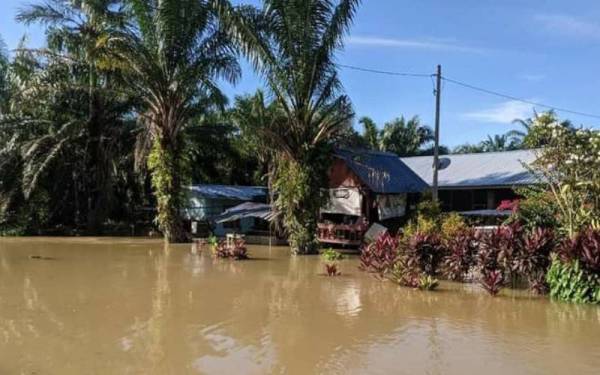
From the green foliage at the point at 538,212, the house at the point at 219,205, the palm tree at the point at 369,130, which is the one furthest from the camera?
the palm tree at the point at 369,130

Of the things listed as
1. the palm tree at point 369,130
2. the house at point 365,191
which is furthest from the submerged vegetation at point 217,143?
the palm tree at point 369,130

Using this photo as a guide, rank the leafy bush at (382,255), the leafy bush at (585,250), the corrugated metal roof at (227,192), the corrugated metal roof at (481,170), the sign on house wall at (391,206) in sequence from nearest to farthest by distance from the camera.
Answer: the leafy bush at (585,250), the leafy bush at (382,255), the sign on house wall at (391,206), the corrugated metal roof at (481,170), the corrugated metal roof at (227,192)

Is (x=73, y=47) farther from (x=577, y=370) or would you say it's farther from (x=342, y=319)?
(x=577, y=370)

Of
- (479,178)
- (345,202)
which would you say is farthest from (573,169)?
(479,178)

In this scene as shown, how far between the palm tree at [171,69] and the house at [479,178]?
12.7 metres

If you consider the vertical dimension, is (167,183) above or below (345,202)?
above

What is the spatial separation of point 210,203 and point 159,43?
9.90m

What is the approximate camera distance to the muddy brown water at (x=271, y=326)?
6781 millimetres

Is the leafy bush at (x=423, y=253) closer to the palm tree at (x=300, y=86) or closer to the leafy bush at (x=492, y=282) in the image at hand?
the leafy bush at (x=492, y=282)

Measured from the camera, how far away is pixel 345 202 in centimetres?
2350

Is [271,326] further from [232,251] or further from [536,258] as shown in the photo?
[232,251]

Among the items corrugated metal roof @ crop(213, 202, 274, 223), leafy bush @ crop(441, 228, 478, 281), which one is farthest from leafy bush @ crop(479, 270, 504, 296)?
corrugated metal roof @ crop(213, 202, 274, 223)

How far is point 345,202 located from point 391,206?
6.27 feet

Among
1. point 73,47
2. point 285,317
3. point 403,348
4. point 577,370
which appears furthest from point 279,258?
point 73,47
